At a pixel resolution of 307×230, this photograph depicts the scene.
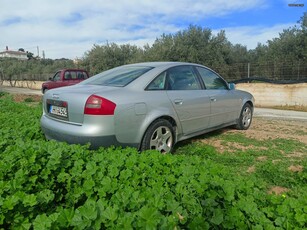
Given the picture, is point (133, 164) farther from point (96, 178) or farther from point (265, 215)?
point (265, 215)

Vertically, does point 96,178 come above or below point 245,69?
below

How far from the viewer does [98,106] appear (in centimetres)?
341

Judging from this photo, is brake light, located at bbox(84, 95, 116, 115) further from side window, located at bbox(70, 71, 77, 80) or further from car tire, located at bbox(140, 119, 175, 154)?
side window, located at bbox(70, 71, 77, 80)

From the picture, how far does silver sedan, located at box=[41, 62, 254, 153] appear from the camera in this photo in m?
3.46

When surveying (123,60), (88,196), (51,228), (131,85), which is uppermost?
(123,60)

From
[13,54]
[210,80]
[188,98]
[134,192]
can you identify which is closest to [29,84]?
[210,80]

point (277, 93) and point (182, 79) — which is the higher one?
point (182, 79)

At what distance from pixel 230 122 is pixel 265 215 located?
4.09 metres

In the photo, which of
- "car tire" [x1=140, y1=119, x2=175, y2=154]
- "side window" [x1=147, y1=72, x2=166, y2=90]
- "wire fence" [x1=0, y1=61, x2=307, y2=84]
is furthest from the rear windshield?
"wire fence" [x1=0, y1=61, x2=307, y2=84]

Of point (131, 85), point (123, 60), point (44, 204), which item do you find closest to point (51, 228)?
point (44, 204)

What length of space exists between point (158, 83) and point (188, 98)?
2.10 feet

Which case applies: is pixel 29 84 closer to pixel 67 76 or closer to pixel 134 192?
pixel 67 76

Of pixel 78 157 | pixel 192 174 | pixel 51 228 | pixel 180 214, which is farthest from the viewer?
pixel 78 157

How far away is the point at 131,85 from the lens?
12.7 ft
